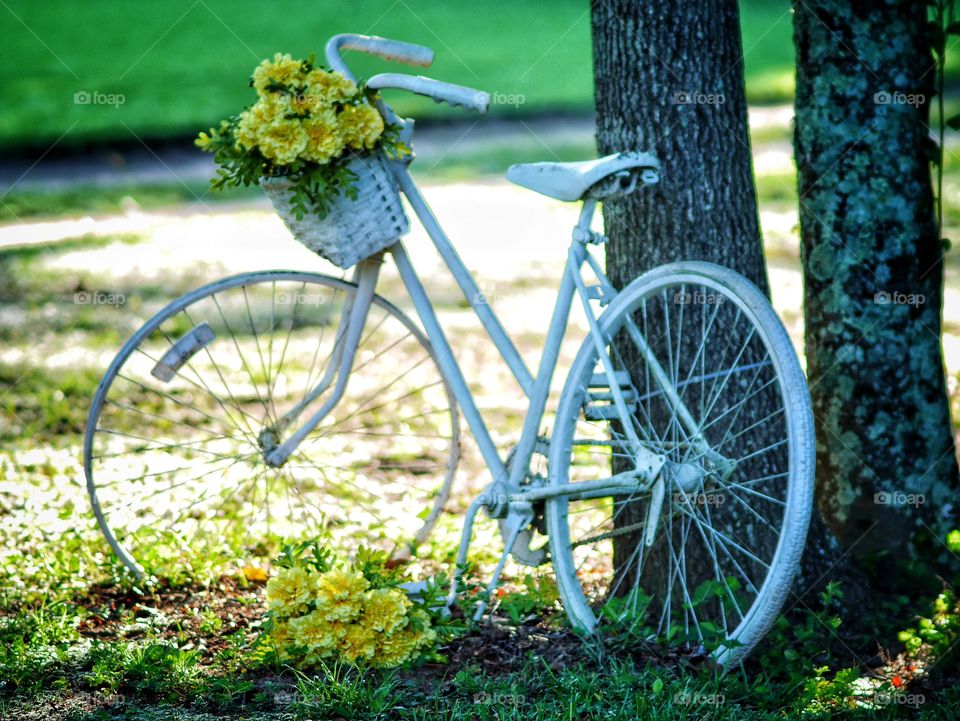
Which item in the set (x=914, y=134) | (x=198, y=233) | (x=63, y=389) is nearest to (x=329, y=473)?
(x=63, y=389)

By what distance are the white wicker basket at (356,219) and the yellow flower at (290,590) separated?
94cm

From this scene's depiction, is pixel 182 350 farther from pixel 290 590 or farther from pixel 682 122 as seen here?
pixel 682 122

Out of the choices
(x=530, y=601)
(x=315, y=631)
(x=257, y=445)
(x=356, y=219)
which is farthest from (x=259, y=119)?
(x=530, y=601)

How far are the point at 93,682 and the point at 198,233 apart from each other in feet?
20.7

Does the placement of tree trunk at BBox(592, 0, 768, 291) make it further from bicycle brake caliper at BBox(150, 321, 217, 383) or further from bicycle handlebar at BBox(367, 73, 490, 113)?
bicycle brake caliper at BBox(150, 321, 217, 383)

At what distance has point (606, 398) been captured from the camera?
3436 mm

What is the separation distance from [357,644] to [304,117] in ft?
4.98

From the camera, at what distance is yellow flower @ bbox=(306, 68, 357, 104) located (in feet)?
10.9

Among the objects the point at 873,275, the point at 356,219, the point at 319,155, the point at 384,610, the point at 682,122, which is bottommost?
the point at 384,610

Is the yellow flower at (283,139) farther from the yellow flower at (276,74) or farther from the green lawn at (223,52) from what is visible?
the green lawn at (223,52)

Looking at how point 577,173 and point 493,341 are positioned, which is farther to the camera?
point 493,341

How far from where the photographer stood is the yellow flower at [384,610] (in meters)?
3.21

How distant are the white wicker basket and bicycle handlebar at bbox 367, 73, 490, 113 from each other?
223 millimetres

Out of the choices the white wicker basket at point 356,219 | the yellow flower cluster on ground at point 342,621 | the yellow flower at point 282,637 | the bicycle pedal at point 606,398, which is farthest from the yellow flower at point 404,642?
the white wicker basket at point 356,219
